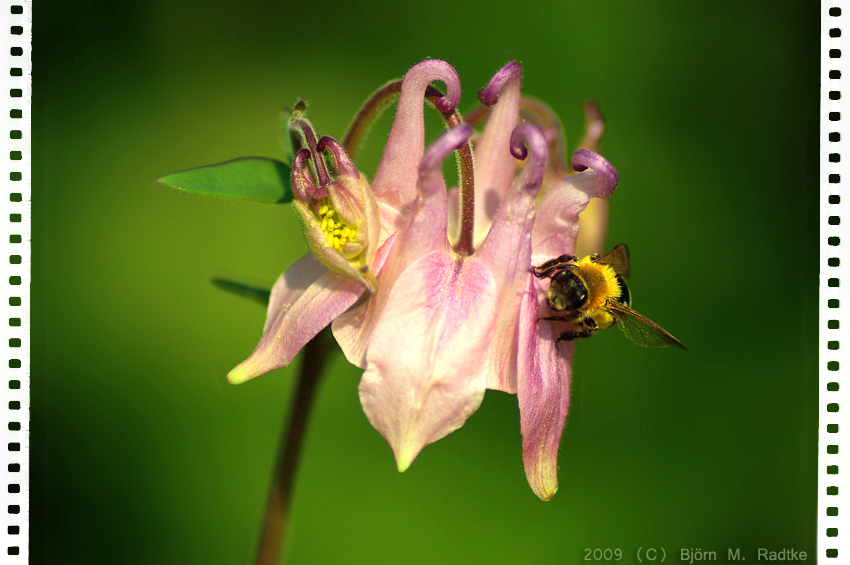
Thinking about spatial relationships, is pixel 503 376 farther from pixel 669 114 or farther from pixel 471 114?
pixel 669 114

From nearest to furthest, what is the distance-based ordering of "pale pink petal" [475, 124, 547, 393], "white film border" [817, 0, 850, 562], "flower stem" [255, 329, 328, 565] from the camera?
"pale pink petal" [475, 124, 547, 393], "flower stem" [255, 329, 328, 565], "white film border" [817, 0, 850, 562]

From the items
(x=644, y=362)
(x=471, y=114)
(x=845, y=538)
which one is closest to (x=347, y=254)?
(x=471, y=114)

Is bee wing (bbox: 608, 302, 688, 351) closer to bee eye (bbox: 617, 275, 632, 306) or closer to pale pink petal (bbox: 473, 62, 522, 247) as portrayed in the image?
bee eye (bbox: 617, 275, 632, 306)

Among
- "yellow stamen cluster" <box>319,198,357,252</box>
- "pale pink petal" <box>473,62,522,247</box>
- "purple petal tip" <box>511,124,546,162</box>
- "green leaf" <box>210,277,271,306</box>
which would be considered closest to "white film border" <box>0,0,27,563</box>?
"green leaf" <box>210,277,271,306</box>

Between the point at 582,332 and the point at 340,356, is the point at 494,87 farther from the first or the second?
the point at 340,356

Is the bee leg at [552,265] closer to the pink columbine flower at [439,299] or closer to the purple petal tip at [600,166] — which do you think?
the pink columbine flower at [439,299]
